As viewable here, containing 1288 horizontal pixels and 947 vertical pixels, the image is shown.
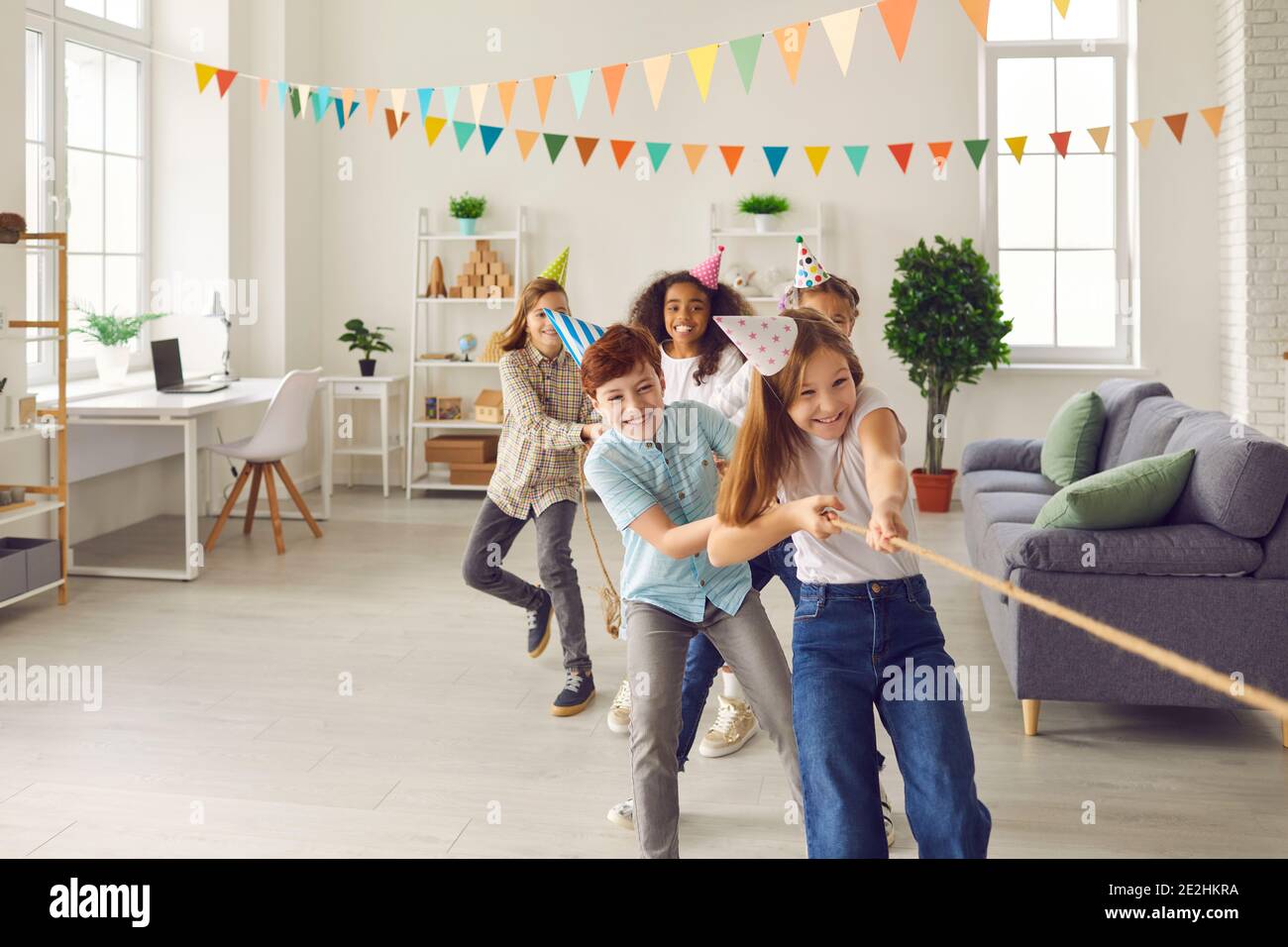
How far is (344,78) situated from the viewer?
7840mm

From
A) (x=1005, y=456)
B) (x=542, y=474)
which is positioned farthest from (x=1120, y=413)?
(x=542, y=474)

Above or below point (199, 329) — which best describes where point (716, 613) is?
below

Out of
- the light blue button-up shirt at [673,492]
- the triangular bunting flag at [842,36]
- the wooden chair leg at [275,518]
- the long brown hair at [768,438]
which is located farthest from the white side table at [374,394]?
the long brown hair at [768,438]

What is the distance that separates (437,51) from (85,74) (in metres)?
2.11

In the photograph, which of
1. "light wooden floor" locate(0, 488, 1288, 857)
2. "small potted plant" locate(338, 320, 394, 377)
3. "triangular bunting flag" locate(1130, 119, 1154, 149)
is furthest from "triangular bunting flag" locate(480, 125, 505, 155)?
"triangular bunting flag" locate(1130, 119, 1154, 149)

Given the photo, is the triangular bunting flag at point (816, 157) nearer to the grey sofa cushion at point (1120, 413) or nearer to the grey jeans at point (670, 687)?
the grey sofa cushion at point (1120, 413)

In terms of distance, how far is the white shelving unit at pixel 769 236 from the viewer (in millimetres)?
7414

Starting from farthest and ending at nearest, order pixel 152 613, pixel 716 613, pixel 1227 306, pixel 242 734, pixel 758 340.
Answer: pixel 1227 306 → pixel 152 613 → pixel 242 734 → pixel 716 613 → pixel 758 340

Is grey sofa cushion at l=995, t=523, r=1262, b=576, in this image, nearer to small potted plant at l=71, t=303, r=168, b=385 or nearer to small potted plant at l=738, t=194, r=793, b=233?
small potted plant at l=738, t=194, r=793, b=233

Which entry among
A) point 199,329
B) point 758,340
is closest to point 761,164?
point 199,329

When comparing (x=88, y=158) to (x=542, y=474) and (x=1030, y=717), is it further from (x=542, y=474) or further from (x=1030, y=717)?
(x=1030, y=717)

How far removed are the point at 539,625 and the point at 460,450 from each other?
11.5 ft

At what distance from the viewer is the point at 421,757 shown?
11.1 ft

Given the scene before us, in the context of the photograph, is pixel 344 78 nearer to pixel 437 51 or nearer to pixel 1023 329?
pixel 437 51
